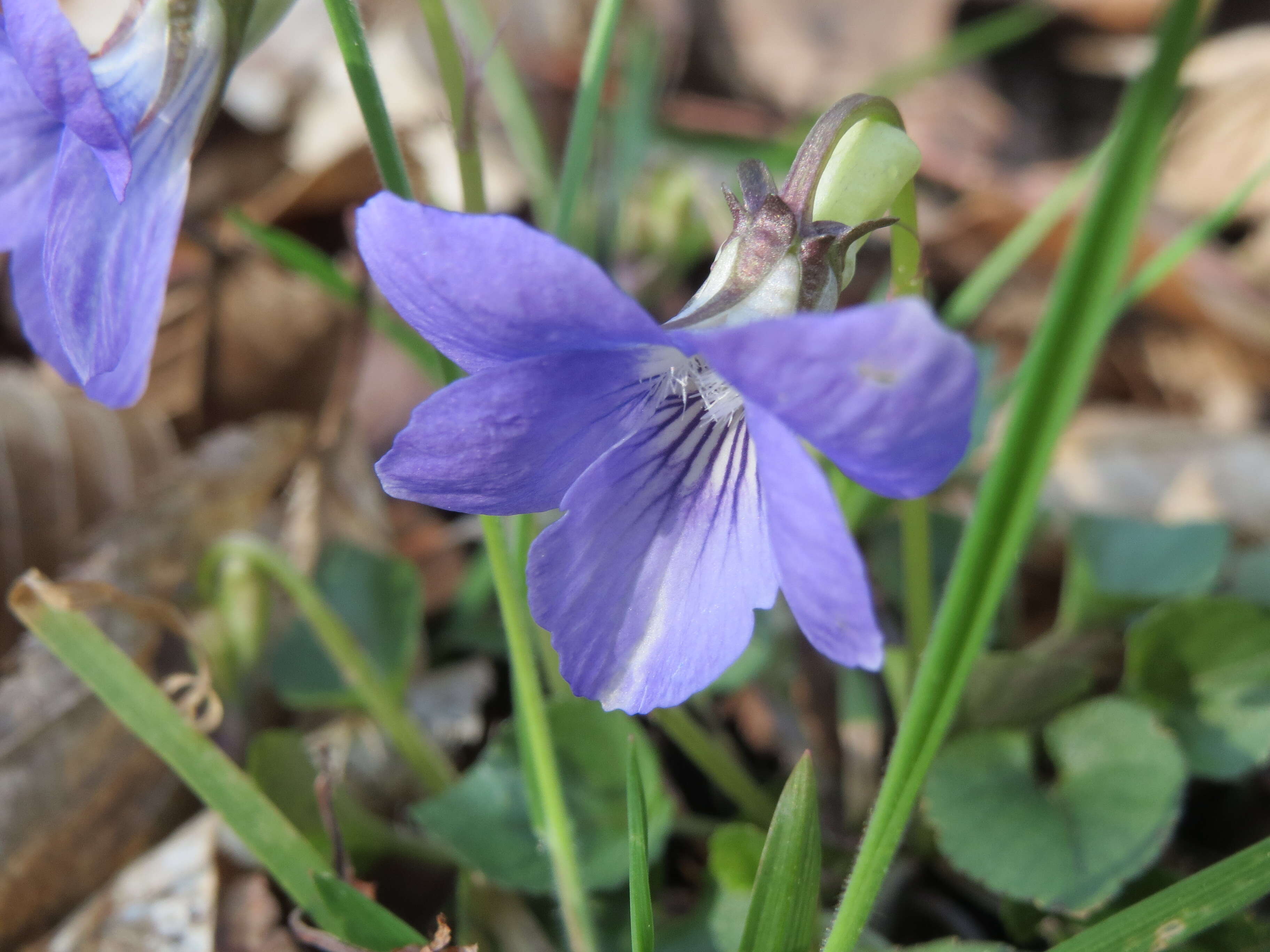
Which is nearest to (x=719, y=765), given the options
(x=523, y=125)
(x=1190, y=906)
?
(x=1190, y=906)

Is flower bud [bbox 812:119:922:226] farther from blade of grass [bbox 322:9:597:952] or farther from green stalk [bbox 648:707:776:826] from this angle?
green stalk [bbox 648:707:776:826]

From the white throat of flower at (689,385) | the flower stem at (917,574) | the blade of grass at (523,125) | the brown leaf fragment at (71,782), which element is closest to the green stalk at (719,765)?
the flower stem at (917,574)

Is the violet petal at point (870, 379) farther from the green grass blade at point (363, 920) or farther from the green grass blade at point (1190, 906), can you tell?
the green grass blade at point (363, 920)

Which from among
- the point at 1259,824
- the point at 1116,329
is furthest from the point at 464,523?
the point at 1116,329

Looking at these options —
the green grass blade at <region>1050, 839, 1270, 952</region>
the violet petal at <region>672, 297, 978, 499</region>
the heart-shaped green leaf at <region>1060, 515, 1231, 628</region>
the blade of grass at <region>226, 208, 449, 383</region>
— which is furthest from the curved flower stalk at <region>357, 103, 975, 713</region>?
the heart-shaped green leaf at <region>1060, 515, 1231, 628</region>

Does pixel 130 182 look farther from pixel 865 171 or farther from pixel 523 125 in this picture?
pixel 523 125

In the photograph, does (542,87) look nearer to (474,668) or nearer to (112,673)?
(474,668)
